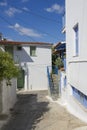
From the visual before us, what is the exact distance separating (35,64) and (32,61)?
526 millimetres

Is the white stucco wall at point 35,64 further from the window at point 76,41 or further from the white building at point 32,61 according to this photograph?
the window at point 76,41

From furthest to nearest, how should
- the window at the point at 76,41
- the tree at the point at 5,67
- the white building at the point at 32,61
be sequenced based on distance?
the white building at the point at 32,61 < the window at the point at 76,41 < the tree at the point at 5,67

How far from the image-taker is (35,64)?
33438mm

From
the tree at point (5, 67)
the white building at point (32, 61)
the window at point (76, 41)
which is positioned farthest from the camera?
the white building at point (32, 61)

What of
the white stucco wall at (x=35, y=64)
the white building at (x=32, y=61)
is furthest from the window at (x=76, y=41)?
the white stucco wall at (x=35, y=64)

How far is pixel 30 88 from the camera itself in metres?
33.1

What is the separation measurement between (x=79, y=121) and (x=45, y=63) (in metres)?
22.1

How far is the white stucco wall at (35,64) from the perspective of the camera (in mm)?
33062

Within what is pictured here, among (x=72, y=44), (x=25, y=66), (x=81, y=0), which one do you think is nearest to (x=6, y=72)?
(x=81, y=0)

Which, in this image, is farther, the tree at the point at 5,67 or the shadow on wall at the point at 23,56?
the shadow on wall at the point at 23,56

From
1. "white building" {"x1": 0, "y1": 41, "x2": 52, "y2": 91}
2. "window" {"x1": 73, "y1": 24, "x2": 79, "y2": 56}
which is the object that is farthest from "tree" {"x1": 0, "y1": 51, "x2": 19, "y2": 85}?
"white building" {"x1": 0, "y1": 41, "x2": 52, "y2": 91}

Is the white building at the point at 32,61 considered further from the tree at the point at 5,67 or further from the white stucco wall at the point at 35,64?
the tree at the point at 5,67

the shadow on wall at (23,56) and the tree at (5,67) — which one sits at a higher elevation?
the shadow on wall at (23,56)

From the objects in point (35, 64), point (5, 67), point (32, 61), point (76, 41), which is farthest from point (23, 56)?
point (5, 67)
